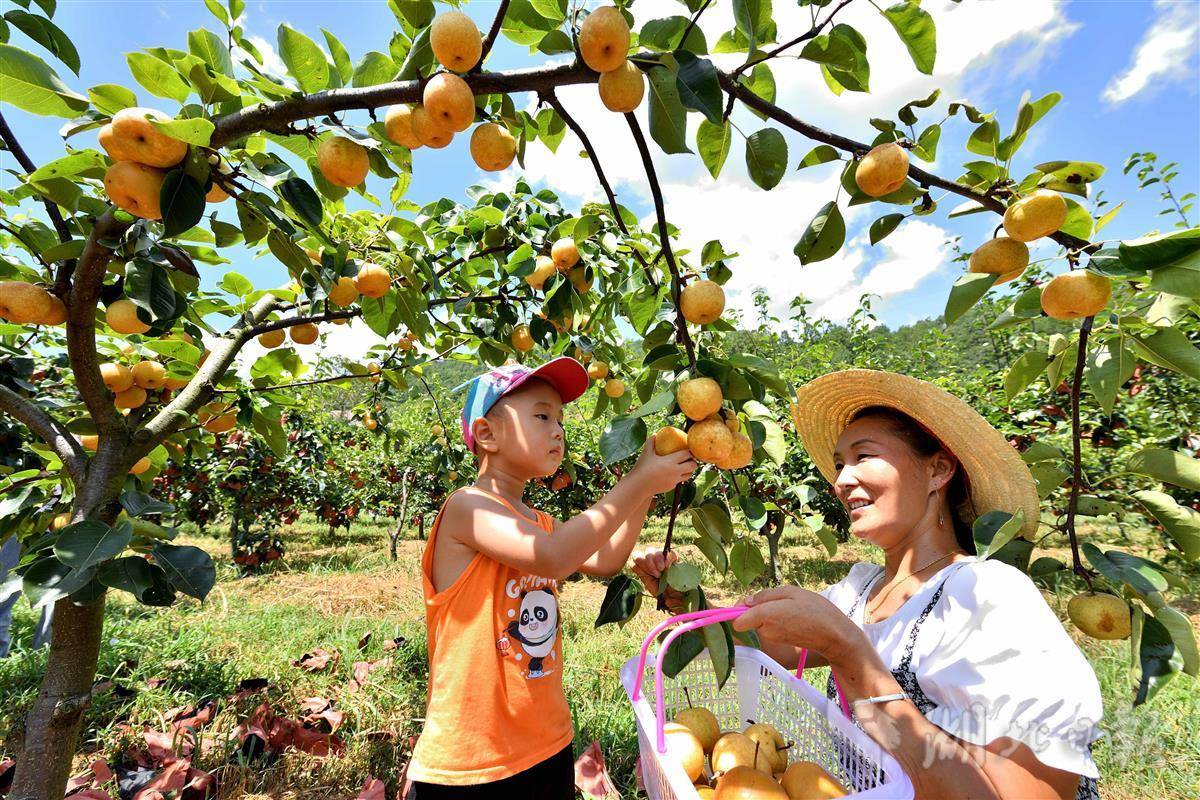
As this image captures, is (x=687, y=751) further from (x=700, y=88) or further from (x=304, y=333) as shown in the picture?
(x=304, y=333)

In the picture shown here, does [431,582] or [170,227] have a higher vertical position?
[170,227]

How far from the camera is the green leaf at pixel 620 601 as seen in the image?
143 cm

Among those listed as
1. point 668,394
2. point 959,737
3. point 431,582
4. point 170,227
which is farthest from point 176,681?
point 959,737

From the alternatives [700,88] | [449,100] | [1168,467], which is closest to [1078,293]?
[1168,467]

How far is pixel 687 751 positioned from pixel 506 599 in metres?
0.71

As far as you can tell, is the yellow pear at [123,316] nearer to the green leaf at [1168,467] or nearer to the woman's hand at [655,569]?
the woman's hand at [655,569]

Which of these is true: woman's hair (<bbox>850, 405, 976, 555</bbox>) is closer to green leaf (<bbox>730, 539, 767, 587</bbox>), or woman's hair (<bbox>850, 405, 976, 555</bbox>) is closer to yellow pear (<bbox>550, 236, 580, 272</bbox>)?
green leaf (<bbox>730, 539, 767, 587</bbox>)

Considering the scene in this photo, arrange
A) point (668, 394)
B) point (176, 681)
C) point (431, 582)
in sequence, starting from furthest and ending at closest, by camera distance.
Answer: point (176, 681), point (431, 582), point (668, 394)

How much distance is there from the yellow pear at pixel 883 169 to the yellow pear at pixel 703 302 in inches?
13.3

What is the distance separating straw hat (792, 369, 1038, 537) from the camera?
4.62 feet

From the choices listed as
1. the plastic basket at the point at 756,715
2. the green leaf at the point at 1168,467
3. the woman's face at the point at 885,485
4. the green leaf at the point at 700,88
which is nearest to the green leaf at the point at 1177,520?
the green leaf at the point at 1168,467

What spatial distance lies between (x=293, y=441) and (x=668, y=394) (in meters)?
9.82

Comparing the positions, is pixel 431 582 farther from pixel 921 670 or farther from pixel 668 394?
pixel 921 670

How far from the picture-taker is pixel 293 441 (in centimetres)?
941
